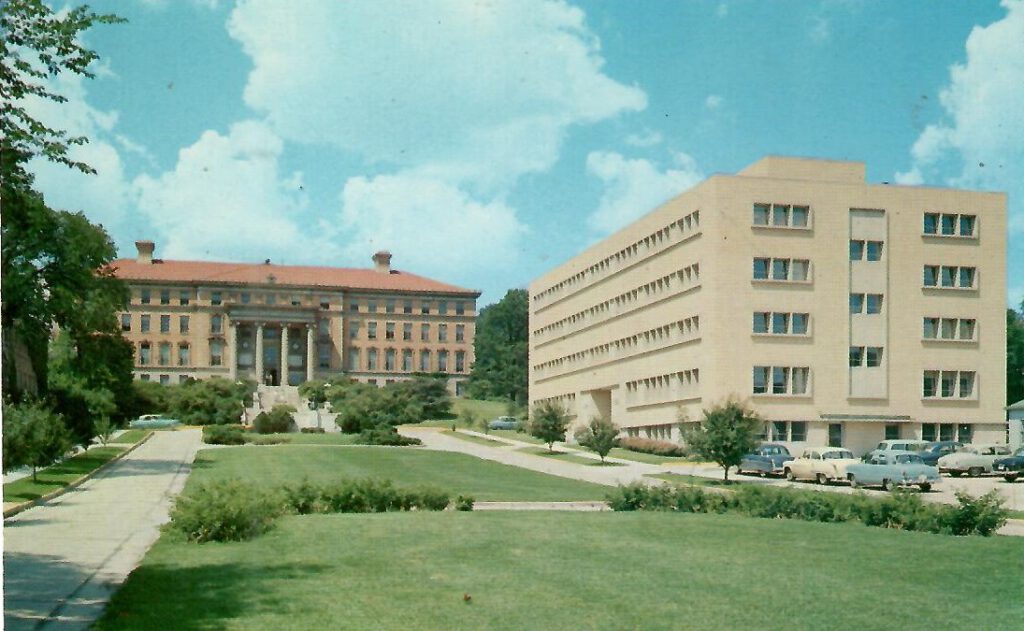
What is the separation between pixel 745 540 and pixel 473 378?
10658 cm

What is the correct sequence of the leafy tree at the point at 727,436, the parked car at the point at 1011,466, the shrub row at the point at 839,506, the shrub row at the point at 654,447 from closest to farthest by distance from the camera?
1. the shrub row at the point at 839,506
2. the leafy tree at the point at 727,436
3. the parked car at the point at 1011,466
4. the shrub row at the point at 654,447

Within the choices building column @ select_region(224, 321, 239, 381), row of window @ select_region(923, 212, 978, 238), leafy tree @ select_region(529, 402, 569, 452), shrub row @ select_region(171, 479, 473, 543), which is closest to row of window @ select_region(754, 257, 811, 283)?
row of window @ select_region(923, 212, 978, 238)

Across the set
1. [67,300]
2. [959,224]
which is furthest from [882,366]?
[67,300]

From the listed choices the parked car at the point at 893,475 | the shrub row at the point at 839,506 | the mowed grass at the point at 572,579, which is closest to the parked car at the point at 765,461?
the parked car at the point at 893,475

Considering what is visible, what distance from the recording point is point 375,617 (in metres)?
11.0

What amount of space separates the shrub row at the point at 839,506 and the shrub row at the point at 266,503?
432 centimetres

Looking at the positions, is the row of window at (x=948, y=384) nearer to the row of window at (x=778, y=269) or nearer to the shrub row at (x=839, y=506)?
the row of window at (x=778, y=269)

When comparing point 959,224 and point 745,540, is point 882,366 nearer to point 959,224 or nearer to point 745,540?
point 959,224

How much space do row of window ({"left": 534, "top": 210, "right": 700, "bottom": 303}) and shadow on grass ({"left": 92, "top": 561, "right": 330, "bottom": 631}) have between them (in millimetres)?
54532

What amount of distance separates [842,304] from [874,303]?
2.21 meters

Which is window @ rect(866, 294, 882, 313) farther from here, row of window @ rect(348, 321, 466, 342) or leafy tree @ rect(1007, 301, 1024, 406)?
row of window @ rect(348, 321, 466, 342)

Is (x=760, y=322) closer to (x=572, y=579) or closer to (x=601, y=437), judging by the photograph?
(x=601, y=437)

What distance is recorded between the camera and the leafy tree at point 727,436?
1640 inches

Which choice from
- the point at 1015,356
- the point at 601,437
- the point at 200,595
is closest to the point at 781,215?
the point at 601,437
